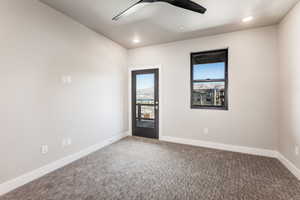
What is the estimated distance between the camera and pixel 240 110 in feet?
10.5

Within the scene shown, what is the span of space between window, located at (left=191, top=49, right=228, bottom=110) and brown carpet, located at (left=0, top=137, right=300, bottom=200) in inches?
48.3

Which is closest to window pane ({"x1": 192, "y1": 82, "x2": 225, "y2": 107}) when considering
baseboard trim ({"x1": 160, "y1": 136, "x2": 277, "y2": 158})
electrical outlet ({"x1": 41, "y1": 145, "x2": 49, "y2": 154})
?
baseboard trim ({"x1": 160, "y1": 136, "x2": 277, "y2": 158})

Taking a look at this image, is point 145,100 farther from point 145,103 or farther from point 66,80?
point 66,80

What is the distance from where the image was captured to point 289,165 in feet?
7.93

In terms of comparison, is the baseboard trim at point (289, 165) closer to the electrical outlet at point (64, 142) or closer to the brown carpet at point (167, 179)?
the brown carpet at point (167, 179)

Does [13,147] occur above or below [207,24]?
below

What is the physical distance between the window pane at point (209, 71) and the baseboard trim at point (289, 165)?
77.8 inches

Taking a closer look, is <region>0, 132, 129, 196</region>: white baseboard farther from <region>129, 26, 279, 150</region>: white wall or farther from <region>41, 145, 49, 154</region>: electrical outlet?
<region>129, 26, 279, 150</region>: white wall

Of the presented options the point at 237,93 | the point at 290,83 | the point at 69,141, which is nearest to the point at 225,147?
the point at 237,93

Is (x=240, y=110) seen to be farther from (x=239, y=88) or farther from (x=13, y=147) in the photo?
(x=13, y=147)

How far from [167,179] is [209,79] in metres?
2.56

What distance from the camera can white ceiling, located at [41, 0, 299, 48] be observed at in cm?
227

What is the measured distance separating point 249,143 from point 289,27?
2378 millimetres

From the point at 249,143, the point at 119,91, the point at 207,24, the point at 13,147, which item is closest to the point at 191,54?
the point at 207,24
